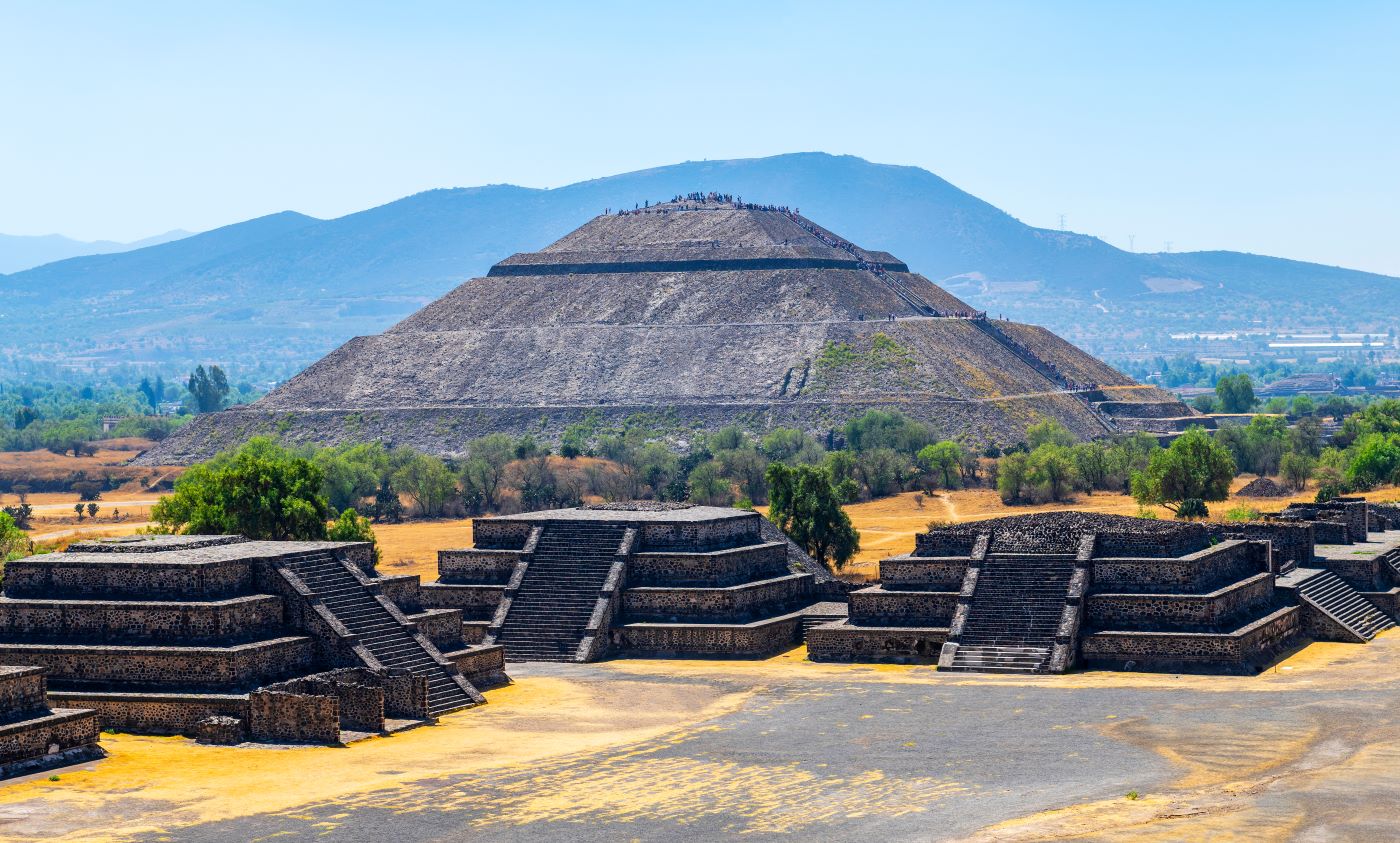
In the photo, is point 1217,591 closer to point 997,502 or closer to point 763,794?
point 763,794

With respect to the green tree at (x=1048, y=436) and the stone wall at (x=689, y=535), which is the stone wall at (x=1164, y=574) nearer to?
the stone wall at (x=689, y=535)

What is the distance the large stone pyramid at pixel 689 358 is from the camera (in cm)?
15075

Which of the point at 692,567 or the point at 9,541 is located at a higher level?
the point at 9,541

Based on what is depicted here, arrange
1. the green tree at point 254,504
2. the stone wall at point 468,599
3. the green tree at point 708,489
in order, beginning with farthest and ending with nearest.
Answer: the green tree at point 708,489 → the green tree at point 254,504 → the stone wall at point 468,599

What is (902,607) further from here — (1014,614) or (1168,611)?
(1168,611)

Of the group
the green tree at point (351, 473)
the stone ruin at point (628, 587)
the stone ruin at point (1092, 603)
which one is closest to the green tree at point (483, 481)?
the green tree at point (351, 473)

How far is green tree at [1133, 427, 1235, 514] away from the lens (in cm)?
9856

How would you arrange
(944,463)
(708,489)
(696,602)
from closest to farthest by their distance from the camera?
(696,602)
(708,489)
(944,463)

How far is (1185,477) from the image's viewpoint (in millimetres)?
→ 98500

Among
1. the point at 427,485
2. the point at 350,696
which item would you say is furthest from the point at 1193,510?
the point at 350,696

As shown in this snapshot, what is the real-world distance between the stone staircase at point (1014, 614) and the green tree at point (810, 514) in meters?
19.1

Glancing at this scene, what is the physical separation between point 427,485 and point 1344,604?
64.0 metres

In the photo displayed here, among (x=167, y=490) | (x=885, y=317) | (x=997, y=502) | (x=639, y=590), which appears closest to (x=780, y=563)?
(x=639, y=590)

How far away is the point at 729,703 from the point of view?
51.8 m
